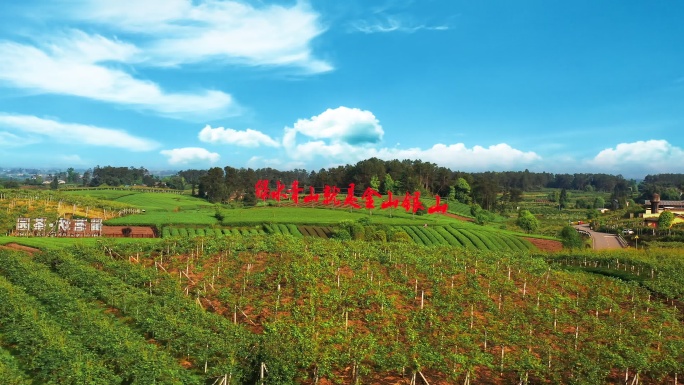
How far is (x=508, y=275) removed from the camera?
108 ft

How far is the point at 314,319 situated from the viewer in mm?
22406

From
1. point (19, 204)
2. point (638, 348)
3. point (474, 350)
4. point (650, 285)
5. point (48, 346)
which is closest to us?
point (48, 346)

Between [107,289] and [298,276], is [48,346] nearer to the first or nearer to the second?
[107,289]

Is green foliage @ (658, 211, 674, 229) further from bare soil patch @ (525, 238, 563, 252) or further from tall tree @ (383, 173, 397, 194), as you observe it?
tall tree @ (383, 173, 397, 194)

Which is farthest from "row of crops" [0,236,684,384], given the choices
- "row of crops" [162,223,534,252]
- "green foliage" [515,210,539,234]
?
"green foliage" [515,210,539,234]

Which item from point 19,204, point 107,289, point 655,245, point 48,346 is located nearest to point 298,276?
point 107,289

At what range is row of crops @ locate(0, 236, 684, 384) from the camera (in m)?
17.0

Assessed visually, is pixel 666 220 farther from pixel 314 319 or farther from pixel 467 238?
pixel 314 319

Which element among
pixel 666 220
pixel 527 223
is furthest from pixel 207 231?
pixel 666 220

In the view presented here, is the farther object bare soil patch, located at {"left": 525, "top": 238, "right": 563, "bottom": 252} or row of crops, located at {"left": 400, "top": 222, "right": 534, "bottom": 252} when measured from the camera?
bare soil patch, located at {"left": 525, "top": 238, "right": 563, "bottom": 252}

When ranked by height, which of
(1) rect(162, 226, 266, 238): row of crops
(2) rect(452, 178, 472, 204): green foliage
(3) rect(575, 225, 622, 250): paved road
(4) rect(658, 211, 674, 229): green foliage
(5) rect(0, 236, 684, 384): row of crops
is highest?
(2) rect(452, 178, 472, 204): green foliage

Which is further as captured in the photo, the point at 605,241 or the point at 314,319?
the point at 605,241

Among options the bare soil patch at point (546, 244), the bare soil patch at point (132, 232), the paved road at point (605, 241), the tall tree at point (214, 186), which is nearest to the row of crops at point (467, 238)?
the bare soil patch at point (546, 244)

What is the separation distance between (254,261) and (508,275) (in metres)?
19.0
